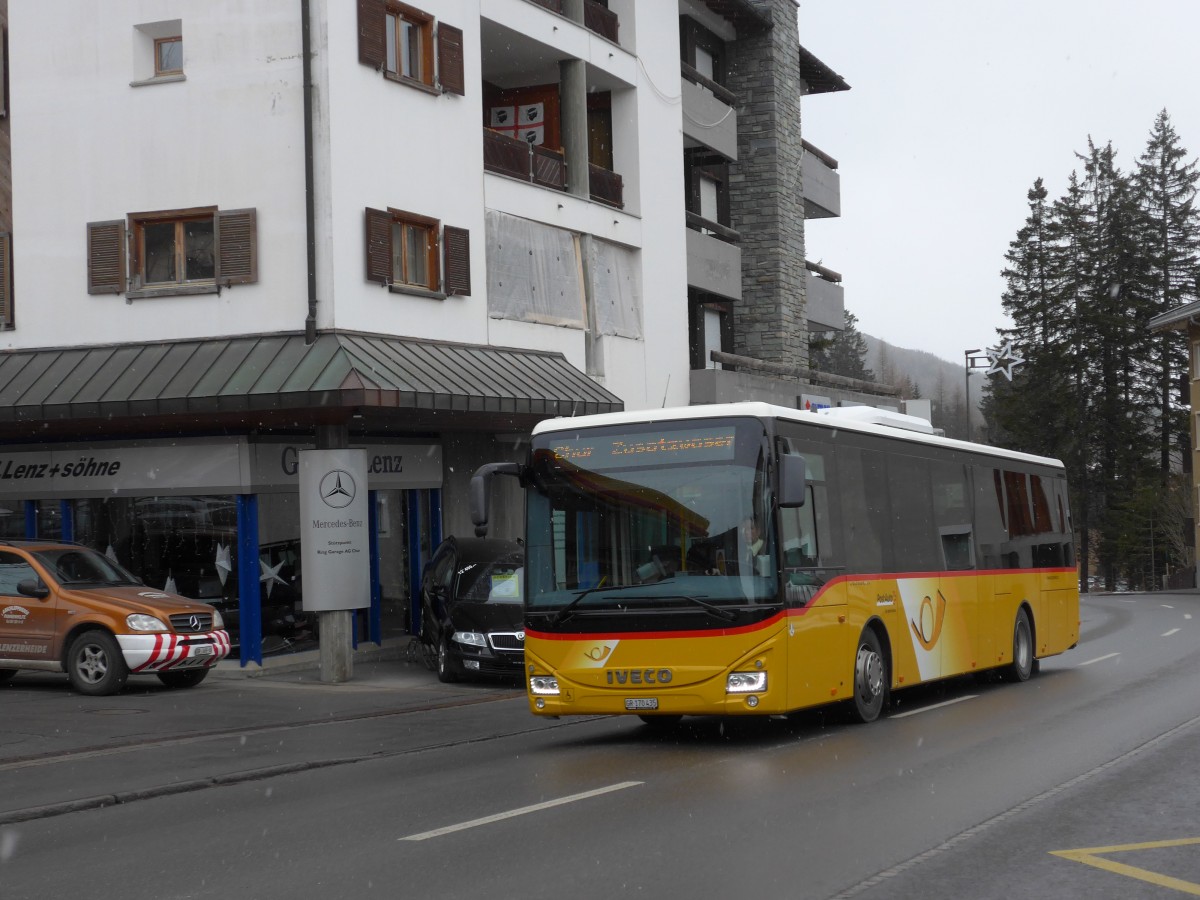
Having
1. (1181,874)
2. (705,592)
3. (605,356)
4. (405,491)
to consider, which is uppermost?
(605,356)

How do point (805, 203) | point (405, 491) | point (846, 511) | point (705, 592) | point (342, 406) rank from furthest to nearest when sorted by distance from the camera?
point (805, 203), point (405, 491), point (342, 406), point (846, 511), point (705, 592)

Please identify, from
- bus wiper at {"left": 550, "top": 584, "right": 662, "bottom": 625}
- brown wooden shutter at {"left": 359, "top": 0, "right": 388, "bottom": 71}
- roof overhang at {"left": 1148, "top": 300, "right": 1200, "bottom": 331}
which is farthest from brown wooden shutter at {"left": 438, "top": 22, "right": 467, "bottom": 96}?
roof overhang at {"left": 1148, "top": 300, "right": 1200, "bottom": 331}

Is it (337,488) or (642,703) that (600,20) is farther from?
(642,703)

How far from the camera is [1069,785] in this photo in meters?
10.3

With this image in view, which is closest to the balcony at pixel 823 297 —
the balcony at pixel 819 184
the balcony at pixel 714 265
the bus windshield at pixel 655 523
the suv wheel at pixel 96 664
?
the balcony at pixel 819 184

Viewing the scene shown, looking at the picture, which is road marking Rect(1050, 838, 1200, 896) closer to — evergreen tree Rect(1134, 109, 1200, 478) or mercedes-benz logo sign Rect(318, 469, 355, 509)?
mercedes-benz logo sign Rect(318, 469, 355, 509)

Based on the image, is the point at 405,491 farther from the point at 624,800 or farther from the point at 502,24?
the point at 624,800

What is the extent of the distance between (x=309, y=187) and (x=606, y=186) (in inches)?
362

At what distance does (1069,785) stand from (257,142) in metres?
15.3

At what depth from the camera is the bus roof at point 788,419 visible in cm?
1311

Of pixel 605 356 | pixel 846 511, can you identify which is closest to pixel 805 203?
pixel 605 356

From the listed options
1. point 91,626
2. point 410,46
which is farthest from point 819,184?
point 91,626

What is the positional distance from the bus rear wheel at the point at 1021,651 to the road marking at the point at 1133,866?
1131 centimetres

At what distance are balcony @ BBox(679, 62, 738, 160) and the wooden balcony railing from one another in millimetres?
4055
